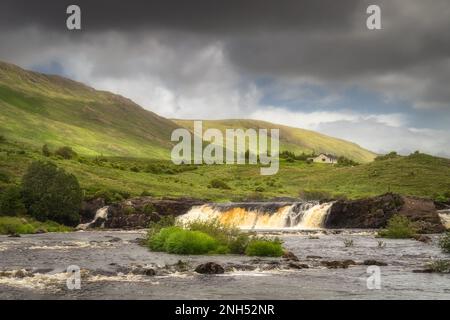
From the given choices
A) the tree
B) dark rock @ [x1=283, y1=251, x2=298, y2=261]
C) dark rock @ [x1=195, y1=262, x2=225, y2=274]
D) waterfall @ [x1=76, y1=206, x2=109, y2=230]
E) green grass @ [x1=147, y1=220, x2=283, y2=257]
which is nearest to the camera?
dark rock @ [x1=195, y1=262, x2=225, y2=274]

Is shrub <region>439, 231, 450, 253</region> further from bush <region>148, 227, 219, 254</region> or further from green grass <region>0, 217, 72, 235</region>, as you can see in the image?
green grass <region>0, 217, 72, 235</region>

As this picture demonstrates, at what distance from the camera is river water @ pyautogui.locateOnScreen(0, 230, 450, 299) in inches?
1054

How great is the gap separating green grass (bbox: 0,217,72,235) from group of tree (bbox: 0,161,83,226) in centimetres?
235

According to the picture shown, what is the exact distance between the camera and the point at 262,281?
30.8 meters

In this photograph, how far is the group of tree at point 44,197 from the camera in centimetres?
8088

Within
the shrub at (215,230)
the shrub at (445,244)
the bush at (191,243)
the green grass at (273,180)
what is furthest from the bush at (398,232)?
the green grass at (273,180)

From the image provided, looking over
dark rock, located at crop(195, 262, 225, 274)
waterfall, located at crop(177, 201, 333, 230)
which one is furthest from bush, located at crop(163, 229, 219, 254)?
waterfall, located at crop(177, 201, 333, 230)

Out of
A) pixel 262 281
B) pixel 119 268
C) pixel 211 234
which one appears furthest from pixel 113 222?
pixel 262 281

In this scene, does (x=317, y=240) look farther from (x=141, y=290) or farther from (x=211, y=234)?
(x=141, y=290)

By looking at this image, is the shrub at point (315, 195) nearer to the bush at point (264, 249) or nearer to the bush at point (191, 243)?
the bush at point (191, 243)

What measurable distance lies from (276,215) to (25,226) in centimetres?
3579

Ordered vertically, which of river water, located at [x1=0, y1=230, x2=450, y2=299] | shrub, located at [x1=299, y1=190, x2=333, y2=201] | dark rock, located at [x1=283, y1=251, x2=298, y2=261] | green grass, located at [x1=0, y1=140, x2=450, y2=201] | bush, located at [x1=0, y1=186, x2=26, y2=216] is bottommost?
river water, located at [x1=0, y1=230, x2=450, y2=299]

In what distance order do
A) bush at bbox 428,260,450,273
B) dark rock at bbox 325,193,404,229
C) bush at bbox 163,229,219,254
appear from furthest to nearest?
dark rock at bbox 325,193,404,229
bush at bbox 163,229,219,254
bush at bbox 428,260,450,273
